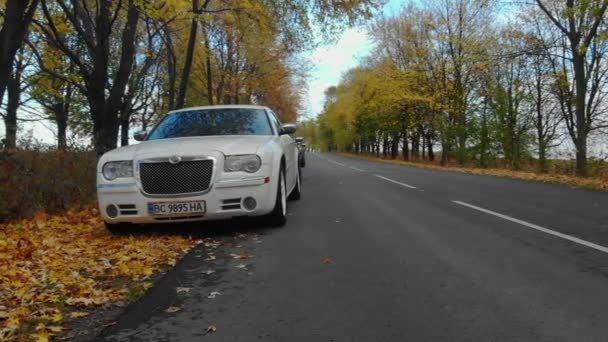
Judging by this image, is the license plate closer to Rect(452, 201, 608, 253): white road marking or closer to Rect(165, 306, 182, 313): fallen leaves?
Rect(165, 306, 182, 313): fallen leaves

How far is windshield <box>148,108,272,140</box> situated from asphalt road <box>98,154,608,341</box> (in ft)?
4.58

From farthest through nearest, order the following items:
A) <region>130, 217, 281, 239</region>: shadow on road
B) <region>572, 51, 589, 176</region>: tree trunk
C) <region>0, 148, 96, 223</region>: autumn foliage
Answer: <region>572, 51, 589, 176</region>: tree trunk
<region>0, 148, 96, 223</region>: autumn foliage
<region>130, 217, 281, 239</region>: shadow on road

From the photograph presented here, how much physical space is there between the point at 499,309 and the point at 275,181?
11.3 feet

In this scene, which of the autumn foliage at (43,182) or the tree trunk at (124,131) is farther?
the tree trunk at (124,131)

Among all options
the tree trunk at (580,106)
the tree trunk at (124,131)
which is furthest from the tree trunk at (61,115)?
the tree trunk at (580,106)

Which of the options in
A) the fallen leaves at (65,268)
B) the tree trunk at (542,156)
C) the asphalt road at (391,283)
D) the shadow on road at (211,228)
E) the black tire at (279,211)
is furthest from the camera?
the tree trunk at (542,156)

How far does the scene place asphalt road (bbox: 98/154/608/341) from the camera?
9.75 feet

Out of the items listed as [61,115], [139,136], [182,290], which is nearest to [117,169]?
[139,136]

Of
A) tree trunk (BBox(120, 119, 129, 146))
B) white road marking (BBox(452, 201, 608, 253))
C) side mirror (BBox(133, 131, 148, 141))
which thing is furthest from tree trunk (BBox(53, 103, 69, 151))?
white road marking (BBox(452, 201, 608, 253))

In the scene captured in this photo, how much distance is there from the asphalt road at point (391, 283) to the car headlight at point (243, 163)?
848mm

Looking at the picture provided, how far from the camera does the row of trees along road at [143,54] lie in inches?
490

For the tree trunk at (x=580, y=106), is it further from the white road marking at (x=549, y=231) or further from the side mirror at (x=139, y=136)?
the side mirror at (x=139, y=136)

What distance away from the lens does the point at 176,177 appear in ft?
18.7

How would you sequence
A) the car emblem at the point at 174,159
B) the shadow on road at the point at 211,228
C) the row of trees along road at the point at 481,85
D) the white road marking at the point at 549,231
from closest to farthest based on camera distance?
the white road marking at the point at 549,231 < the car emblem at the point at 174,159 < the shadow on road at the point at 211,228 < the row of trees along road at the point at 481,85
